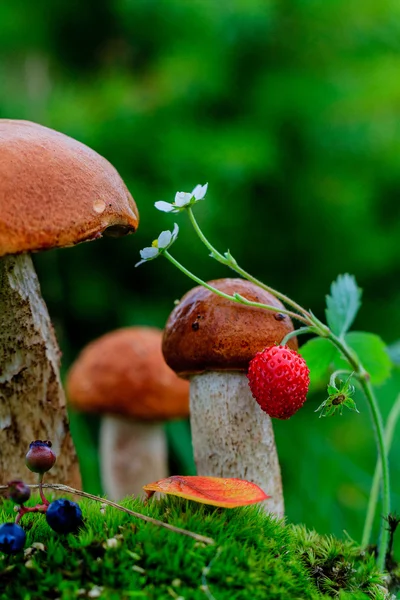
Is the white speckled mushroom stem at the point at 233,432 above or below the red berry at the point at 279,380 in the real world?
below

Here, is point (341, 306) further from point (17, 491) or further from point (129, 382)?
point (129, 382)

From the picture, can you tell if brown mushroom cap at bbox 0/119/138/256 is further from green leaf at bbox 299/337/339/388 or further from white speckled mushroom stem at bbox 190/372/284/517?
green leaf at bbox 299/337/339/388

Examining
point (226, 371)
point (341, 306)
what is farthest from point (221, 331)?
point (341, 306)

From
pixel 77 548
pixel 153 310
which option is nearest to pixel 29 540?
pixel 77 548

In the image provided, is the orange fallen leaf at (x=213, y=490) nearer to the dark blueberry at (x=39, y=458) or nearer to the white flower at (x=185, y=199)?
the dark blueberry at (x=39, y=458)

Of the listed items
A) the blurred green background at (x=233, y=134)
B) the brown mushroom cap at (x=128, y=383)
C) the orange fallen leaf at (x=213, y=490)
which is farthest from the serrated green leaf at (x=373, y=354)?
the blurred green background at (x=233, y=134)

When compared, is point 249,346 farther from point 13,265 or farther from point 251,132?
point 251,132
